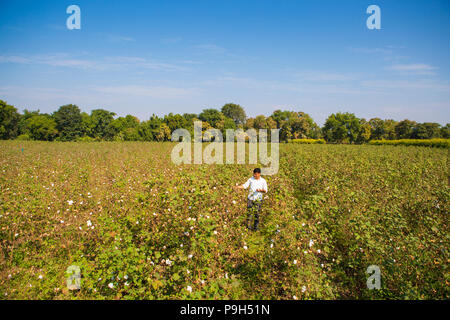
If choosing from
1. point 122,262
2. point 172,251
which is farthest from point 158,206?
point 122,262

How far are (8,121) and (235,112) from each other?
8074cm

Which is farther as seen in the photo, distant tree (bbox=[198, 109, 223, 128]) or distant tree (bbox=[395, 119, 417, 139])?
distant tree (bbox=[198, 109, 223, 128])

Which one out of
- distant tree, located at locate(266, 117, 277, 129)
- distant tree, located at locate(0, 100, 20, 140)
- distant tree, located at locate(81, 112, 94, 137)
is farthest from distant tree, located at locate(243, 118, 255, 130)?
distant tree, located at locate(0, 100, 20, 140)

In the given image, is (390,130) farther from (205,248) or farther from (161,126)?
(205,248)

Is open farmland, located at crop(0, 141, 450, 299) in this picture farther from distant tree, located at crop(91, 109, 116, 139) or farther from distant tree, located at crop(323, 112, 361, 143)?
distant tree, located at crop(323, 112, 361, 143)

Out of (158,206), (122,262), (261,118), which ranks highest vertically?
(261,118)

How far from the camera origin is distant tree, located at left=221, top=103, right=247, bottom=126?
10262 cm

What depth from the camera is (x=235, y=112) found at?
102625 millimetres

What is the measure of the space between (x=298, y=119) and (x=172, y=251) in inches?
3699

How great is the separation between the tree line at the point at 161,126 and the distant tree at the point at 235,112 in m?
4.70

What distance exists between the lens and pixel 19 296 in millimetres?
3502

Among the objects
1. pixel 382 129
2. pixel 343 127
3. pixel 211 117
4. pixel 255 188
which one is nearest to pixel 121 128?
pixel 211 117

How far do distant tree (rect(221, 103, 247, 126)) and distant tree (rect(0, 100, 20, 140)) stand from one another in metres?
74.8

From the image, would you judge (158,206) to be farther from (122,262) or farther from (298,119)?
(298,119)
